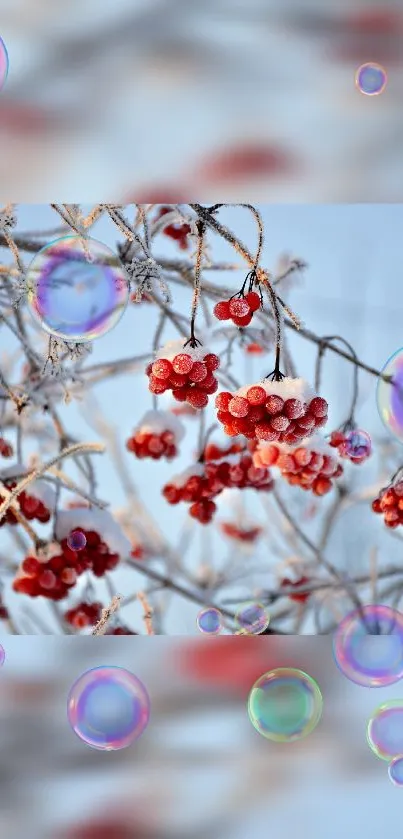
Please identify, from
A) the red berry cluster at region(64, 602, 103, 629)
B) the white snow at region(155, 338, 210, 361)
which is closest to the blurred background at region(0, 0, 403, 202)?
the white snow at region(155, 338, 210, 361)

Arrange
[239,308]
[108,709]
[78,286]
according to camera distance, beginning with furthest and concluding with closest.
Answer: [108,709], [78,286], [239,308]

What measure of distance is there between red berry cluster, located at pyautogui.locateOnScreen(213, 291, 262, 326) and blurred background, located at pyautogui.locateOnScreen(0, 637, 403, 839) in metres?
0.83

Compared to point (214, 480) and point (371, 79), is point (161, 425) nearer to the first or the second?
point (214, 480)

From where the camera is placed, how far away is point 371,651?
1294mm

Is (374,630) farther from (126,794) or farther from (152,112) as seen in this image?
(152,112)

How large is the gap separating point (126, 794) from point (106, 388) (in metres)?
1.12

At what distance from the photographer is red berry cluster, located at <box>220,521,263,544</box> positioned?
6.59ft

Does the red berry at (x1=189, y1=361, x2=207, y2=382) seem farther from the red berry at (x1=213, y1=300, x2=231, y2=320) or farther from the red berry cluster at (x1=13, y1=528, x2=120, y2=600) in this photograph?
the red berry cluster at (x1=13, y1=528, x2=120, y2=600)

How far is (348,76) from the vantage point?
1.02m

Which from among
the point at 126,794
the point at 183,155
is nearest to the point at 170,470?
the point at 126,794

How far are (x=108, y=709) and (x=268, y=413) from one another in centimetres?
62

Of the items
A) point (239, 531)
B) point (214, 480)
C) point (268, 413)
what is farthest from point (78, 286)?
point (239, 531)

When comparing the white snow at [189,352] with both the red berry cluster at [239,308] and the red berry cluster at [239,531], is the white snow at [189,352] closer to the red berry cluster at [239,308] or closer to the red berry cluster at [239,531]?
the red berry cluster at [239,308]

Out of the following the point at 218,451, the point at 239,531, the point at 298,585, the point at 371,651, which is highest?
the point at 239,531
